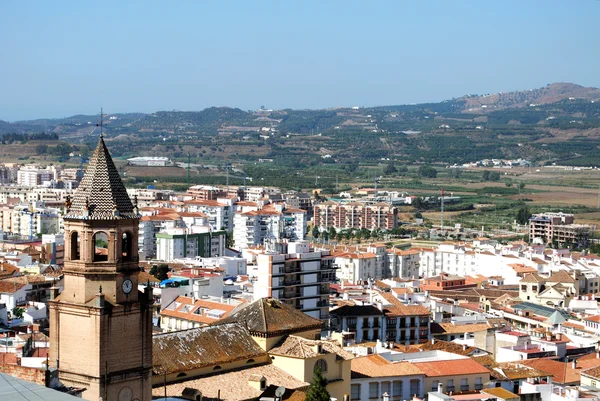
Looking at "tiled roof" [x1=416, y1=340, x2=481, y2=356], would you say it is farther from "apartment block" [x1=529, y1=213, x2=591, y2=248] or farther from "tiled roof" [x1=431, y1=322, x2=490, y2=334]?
"apartment block" [x1=529, y1=213, x2=591, y2=248]

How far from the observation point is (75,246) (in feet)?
52.1

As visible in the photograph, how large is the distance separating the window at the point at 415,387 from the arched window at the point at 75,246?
30.3 feet

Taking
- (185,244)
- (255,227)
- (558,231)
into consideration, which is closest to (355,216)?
(558,231)

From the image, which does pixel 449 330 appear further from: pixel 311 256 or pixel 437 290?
pixel 437 290

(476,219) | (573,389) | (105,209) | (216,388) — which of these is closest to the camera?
(105,209)

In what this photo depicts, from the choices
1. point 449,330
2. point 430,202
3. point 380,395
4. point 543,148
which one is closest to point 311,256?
point 449,330

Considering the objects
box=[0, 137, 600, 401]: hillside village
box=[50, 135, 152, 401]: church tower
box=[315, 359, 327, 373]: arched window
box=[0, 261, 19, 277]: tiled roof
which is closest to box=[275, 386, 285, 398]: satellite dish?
box=[0, 137, 600, 401]: hillside village

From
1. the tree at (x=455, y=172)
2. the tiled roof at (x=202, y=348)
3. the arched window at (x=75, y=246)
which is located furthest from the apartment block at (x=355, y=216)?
the arched window at (x=75, y=246)

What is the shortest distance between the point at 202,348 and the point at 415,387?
5421 mm

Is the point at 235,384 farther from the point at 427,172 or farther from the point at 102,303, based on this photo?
the point at 427,172

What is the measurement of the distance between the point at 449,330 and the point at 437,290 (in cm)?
1211

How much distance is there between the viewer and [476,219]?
9194 cm

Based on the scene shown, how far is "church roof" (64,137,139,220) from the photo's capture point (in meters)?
15.8

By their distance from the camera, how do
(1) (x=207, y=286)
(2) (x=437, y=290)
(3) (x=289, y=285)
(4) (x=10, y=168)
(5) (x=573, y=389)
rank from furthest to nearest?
(4) (x=10, y=168) < (2) (x=437, y=290) < (1) (x=207, y=286) < (3) (x=289, y=285) < (5) (x=573, y=389)
